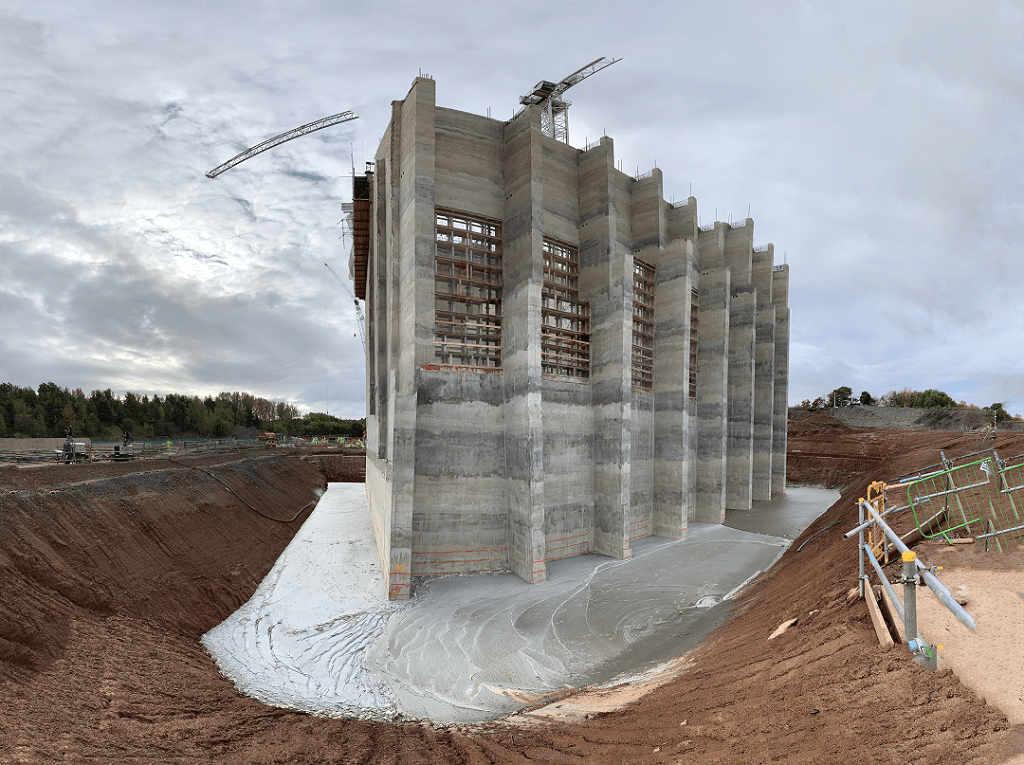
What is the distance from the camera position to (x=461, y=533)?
16828 millimetres

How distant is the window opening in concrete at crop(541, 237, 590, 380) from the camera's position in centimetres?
1923

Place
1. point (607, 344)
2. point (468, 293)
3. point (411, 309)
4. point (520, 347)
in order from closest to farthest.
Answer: point (411, 309) < point (520, 347) < point (468, 293) < point (607, 344)

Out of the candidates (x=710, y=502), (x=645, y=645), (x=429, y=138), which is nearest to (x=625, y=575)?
(x=645, y=645)

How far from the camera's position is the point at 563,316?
1983 cm

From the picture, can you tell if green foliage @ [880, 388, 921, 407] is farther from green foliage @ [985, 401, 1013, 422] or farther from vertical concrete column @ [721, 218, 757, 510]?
vertical concrete column @ [721, 218, 757, 510]

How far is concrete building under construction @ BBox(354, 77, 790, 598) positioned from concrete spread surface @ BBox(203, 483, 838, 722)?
1.42 metres

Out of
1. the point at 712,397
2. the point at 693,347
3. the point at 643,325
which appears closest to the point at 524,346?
the point at 643,325

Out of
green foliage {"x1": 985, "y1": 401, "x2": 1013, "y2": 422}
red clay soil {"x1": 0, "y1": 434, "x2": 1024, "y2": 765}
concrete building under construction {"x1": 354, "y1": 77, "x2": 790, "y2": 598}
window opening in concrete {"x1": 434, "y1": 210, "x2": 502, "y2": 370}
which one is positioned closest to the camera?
red clay soil {"x1": 0, "y1": 434, "x2": 1024, "y2": 765}

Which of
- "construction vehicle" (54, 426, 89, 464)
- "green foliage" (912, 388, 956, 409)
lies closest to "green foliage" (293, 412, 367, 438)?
"construction vehicle" (54, 426, 89, 464)

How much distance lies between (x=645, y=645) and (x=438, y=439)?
909 cm

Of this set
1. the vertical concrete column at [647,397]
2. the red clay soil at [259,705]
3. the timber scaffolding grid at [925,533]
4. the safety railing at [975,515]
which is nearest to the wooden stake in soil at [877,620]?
the timber scaffolding grid at [925,533]

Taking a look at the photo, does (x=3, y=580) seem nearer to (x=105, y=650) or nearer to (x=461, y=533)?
(x=105, y=650)

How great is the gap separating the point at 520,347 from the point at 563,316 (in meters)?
3.88

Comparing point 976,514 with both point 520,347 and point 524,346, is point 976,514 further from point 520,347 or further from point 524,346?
point 520,347
